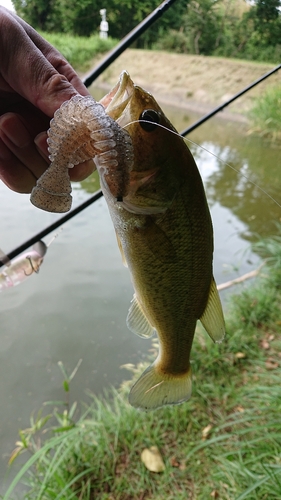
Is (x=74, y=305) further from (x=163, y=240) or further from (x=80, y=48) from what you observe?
(x=80, y=48)

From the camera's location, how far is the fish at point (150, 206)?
0.70 metres

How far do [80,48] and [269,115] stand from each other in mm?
14015

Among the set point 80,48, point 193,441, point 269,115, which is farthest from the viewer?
point 80,48

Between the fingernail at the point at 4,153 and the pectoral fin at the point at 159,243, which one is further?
the fingernail at the point at 4,153

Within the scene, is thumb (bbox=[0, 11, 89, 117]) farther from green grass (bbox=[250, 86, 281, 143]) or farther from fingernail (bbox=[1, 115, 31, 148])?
green grass (bbox=[250, 86, 281, 143])

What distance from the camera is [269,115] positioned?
387 inches

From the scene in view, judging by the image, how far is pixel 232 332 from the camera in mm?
3055

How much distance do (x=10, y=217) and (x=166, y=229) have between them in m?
4.39

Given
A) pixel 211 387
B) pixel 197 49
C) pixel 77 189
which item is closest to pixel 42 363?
pixel 211 387

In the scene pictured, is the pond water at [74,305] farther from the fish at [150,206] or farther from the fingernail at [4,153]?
the fingernail at [4,153]

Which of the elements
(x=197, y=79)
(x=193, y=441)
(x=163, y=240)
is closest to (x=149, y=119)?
(x=163, y=240)

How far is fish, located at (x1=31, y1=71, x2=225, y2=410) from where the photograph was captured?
2.30ft

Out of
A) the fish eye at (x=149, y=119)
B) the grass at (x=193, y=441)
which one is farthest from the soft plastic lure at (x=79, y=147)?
the grass at (x=193, y=441)

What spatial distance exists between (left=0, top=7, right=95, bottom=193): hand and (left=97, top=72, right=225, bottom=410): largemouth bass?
18cm
